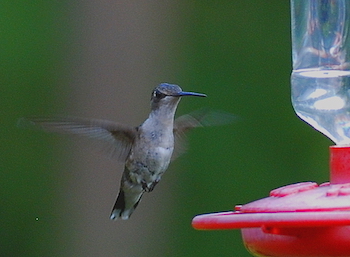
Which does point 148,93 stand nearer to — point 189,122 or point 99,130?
point 189,122

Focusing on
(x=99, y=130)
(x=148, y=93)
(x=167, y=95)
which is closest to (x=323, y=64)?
(x=167, y=95)

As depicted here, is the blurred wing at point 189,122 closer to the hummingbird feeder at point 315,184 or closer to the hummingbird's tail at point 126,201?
the hummingbird's tail at point 126,201

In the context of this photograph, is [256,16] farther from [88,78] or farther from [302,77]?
[302,77]

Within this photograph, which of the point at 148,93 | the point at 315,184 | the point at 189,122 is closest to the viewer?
the point at 315,184

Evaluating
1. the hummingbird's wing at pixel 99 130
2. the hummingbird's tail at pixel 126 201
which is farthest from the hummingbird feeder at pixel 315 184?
the hummingbird's tail at pixel 126 201

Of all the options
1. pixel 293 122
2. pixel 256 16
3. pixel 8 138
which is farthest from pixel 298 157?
pixel 8 138
